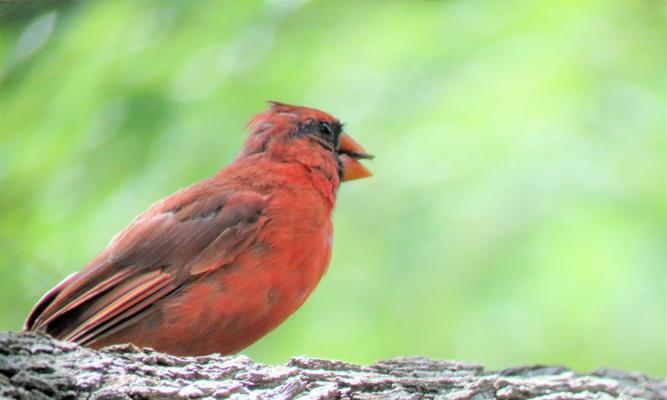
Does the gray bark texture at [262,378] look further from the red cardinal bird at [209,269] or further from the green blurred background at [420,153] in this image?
the green blurred background at [420,153]

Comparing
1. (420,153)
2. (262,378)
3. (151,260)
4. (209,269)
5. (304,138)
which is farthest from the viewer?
(420,153)

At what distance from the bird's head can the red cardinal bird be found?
0.53 ft

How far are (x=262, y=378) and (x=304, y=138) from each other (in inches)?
81.8

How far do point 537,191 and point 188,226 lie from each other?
1.78 meters

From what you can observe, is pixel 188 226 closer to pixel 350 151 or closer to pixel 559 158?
pixel 350 151

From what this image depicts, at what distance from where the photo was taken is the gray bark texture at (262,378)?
326 centimetres

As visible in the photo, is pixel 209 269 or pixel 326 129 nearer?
pixel 209 269

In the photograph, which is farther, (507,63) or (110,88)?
(507,63)

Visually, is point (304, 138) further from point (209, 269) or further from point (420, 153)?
point (209, 269)

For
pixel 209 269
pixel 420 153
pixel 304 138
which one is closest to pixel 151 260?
pixel 209 269

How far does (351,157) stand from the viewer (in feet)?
18.5

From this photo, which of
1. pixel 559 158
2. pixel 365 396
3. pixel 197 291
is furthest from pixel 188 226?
pixel 559 158

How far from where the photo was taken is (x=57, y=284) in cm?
470

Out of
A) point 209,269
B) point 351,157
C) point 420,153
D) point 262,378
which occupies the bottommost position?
point 262,378
